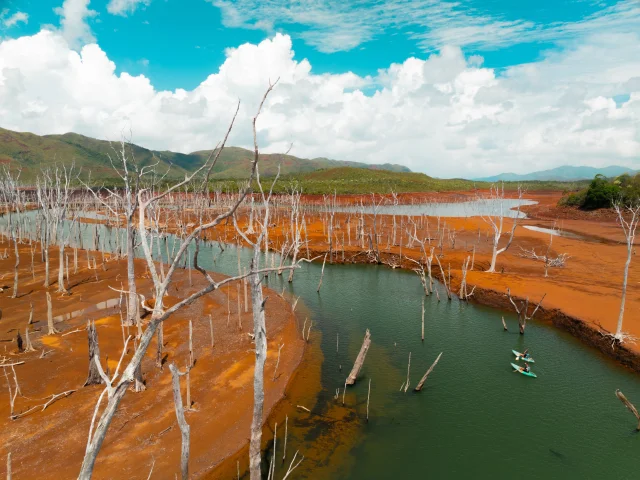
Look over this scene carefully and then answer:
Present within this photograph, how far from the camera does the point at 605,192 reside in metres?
72.9

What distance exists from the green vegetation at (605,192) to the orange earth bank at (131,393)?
71912mm

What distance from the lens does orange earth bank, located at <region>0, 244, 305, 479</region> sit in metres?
12.7

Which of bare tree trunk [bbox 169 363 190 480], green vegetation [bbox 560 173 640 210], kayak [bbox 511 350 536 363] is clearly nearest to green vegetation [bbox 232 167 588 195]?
green vegetation [bbox 560 173 640 210]

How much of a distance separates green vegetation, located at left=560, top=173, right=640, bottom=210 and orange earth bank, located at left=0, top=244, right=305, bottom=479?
71912 mm

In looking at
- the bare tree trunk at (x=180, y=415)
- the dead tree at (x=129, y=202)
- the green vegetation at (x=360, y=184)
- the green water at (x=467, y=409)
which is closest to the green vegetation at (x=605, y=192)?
the green vegetation at (x=360, y=184)

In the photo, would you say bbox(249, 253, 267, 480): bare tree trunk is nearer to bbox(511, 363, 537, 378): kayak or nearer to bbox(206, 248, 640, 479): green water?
bbox(206, 248, 640, 479): green water

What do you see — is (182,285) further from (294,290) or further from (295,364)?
(295,364)

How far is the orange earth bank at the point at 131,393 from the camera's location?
12.7m

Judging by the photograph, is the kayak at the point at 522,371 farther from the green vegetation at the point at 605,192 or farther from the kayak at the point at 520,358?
the green vegetation at the point at 605,192

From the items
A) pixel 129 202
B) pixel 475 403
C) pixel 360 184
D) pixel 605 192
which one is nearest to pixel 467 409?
pixel 475 403

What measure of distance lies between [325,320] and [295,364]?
7.17 meters

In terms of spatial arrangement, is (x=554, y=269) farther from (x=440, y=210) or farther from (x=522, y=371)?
(x=440, y=210)

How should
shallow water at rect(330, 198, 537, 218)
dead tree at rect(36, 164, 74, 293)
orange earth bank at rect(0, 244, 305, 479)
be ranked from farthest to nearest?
shallow water at rect(330, 198, 537, 218) → dead tree at rect(36, 164, 74, 293) → orange earth bank at rect(0, 244, 305, 479)

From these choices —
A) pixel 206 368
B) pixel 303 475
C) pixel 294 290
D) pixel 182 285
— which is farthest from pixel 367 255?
pixel 303 475
